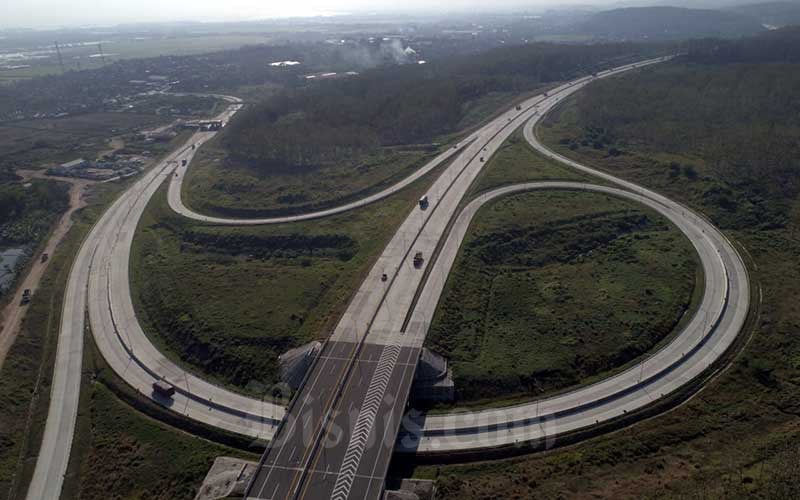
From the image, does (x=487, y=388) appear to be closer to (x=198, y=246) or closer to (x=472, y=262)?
(x=472, y=262)

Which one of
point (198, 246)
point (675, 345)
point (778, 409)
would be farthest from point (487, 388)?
point (198, 246)

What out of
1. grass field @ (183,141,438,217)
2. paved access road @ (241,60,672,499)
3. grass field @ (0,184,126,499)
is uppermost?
grass field @ (183,141,438,217)

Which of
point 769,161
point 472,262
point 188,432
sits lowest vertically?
point 188,432

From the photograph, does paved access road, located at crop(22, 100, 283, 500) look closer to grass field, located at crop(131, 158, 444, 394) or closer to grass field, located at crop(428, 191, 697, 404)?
grass field, located at crop(131, 158, 444, 394)

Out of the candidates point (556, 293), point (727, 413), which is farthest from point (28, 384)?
point (727, 413)

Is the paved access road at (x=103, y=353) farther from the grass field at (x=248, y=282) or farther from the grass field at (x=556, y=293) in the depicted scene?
the grass field at (x=556, y=293)

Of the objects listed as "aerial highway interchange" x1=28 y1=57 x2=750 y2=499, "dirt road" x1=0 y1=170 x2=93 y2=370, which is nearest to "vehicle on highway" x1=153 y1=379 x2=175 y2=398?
"aerial highway interchange" x1=28 y1=57 x2=750 y2=499
